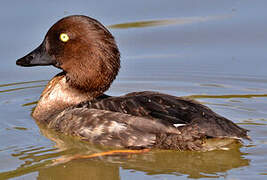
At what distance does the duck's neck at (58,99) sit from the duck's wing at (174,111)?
0.54 meters

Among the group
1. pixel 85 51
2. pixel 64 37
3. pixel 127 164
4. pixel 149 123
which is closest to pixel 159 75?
pixel 85 51

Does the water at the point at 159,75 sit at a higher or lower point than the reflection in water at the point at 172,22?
lower

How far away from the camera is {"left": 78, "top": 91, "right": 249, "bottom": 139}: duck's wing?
695cm

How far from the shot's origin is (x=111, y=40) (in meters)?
8.04

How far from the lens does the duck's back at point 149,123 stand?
6949 millimetres

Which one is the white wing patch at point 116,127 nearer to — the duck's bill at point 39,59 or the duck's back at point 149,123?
the duck's back at point 149,123

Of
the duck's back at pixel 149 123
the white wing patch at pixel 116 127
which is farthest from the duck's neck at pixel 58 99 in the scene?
the white wing patch at pixel 116 127

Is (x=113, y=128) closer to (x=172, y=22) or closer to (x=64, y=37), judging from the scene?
(x=64, y=37)

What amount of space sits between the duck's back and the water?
0.45 feet

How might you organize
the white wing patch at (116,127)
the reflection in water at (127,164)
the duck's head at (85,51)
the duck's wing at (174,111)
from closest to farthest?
the reflection in water at (127,164), the duck's wing at (174,111), the white wing patch at (116,127), the duck's head at (85,51)

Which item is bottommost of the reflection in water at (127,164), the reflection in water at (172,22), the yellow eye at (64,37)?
the reflection in water at (127,164)

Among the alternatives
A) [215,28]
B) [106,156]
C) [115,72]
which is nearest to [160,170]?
[106,156]

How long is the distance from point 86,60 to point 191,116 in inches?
65.0

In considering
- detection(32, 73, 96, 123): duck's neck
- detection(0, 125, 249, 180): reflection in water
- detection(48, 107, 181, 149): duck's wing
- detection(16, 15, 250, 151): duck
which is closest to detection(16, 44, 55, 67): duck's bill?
detection(16, 15, 250, 151): duck
